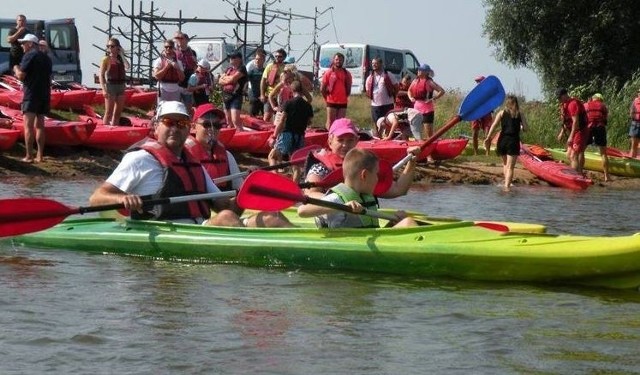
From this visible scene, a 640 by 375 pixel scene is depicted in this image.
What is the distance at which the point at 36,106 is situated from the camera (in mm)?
15969

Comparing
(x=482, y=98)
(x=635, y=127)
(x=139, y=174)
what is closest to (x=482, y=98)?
(x=482, y=98)

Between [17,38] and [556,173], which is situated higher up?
[17,38]

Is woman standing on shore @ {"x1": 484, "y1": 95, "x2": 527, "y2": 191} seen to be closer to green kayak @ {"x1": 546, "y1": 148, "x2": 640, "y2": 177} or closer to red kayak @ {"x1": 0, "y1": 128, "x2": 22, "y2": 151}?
green kayak @ {"x1": 546, "y1": 148, "x2": 640, "y2": 177}

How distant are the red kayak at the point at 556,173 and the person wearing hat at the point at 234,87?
432cm

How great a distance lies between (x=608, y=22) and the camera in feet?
103

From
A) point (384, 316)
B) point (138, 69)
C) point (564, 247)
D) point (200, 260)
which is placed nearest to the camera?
point (384, 316)

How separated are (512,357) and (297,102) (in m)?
8.84

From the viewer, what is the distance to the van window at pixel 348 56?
30.1 metres

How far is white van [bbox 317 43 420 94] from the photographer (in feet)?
98.3

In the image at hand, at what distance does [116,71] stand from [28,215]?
838cm

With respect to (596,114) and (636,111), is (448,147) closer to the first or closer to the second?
(596,114)

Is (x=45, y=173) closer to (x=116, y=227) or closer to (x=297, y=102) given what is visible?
(x=297, y=102)

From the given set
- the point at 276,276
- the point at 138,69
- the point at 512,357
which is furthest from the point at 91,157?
the point at 138,69

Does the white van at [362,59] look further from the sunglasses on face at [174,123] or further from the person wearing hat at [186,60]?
the sunglasses on face at [174,123]
